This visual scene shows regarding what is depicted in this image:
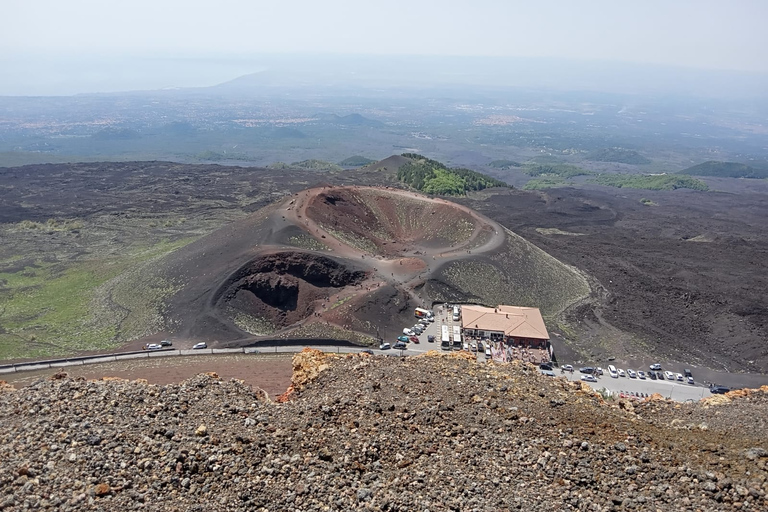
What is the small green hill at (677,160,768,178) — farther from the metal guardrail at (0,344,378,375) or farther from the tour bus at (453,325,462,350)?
the metal guardrail at (0,344,378,375)

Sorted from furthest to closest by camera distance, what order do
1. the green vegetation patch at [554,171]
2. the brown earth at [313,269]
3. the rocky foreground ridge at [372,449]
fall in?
the green vegetation patch at [554,171], the brown earth at [313,269], the rocky foreground ridge at [372,449]

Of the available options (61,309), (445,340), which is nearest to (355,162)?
(61,309)

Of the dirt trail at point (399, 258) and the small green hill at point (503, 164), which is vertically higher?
the small green hill at point (503, 164)

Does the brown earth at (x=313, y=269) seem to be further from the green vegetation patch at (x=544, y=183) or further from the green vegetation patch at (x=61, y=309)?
the green vegetation patch at (x=544, y=183)

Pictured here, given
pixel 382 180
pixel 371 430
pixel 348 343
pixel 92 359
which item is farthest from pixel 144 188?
pixel 371 430

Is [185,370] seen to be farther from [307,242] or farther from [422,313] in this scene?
[422,313]

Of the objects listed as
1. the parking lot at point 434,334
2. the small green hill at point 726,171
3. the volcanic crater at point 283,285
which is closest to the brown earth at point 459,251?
the volcanic crater at point 283,285

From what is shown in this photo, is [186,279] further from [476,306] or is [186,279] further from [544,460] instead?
[544,460]
